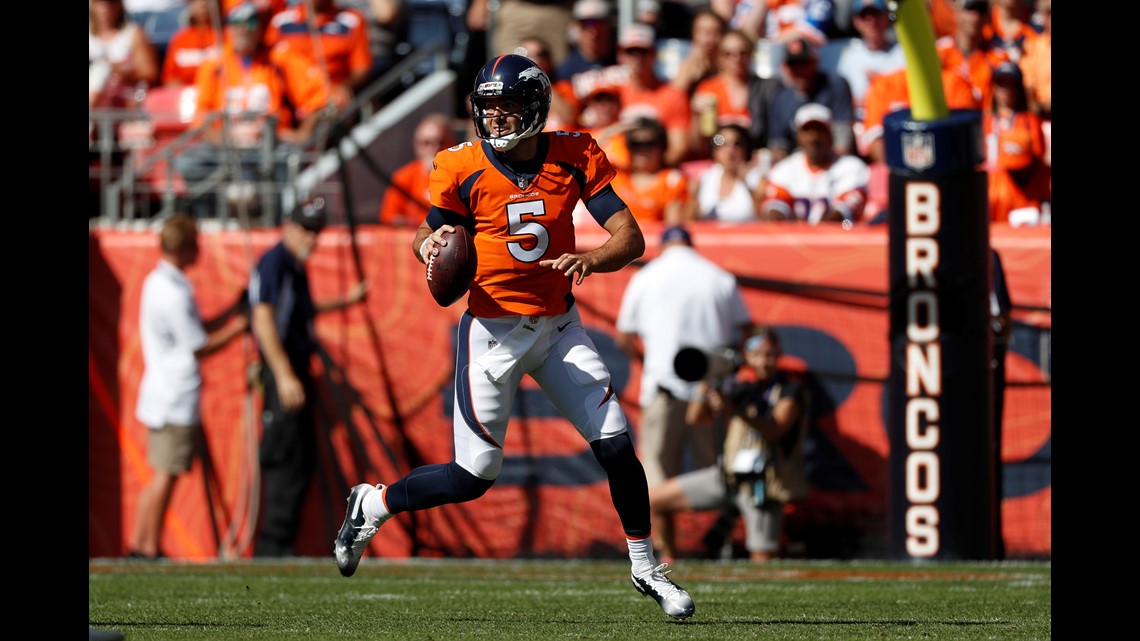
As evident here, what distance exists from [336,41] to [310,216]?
2.94 m

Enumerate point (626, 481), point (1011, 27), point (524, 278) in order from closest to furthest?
point (626, 481) → point (524, 278) → point (1011, 27)

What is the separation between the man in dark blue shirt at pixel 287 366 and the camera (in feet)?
32.8

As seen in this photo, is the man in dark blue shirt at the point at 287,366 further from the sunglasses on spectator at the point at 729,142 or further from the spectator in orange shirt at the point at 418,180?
the sunglasses on spectator at the point at 729,142

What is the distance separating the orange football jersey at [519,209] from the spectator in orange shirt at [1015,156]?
448 centimetres

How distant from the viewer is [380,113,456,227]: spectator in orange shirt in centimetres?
1091

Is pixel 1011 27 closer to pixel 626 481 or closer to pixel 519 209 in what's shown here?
pixel 519 209

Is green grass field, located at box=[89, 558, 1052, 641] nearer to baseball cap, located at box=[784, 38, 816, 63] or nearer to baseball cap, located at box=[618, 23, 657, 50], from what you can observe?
baseball cap, located at box=[784, 38, 816, 63]

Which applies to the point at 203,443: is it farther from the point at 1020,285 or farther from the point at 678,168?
the point at 1020,285

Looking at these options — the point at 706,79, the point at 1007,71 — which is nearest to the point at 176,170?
the point at 706,79

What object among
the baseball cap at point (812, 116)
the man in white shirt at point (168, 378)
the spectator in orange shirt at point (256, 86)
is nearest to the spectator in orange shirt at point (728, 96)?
the baseball cap at point (812, 116)

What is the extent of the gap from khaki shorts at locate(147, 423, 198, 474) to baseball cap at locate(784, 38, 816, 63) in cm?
421

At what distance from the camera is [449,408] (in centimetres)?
1023
